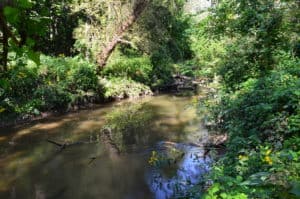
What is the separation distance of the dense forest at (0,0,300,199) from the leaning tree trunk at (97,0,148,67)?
4 centimetres

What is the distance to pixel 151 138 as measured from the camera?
34.6 feet

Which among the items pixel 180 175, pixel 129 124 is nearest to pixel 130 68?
pixel 129 124

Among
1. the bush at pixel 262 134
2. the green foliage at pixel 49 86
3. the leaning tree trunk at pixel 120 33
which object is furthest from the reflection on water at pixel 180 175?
the leaning tree trunk at pixel 120 33

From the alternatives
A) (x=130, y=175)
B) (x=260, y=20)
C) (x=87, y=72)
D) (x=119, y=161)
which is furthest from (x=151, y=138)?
(x=87, y=72)

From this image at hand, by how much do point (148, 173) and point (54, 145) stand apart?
3.34m

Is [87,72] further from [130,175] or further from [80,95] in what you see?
[130,175]

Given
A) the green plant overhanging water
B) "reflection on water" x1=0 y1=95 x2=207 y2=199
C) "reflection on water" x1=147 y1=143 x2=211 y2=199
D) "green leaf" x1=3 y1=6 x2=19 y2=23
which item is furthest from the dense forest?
the green plant overhanging water

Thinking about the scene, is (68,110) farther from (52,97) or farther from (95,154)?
(95,154)

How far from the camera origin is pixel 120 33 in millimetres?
16875

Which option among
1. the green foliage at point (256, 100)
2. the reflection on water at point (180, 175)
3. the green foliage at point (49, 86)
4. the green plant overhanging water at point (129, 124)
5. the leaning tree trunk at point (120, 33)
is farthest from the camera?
the leaning tree trunk at point (120, 33)

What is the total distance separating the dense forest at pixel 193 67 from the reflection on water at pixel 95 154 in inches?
39.5

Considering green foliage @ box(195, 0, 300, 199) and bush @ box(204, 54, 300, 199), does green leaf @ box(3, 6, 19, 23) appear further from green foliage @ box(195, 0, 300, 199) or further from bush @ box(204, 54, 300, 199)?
bush @ box(204, 54, 300, 199)

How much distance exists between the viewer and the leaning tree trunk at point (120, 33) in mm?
16469

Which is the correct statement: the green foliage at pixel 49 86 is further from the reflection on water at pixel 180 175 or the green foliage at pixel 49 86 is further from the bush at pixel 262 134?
the bush at pixel 262 134
